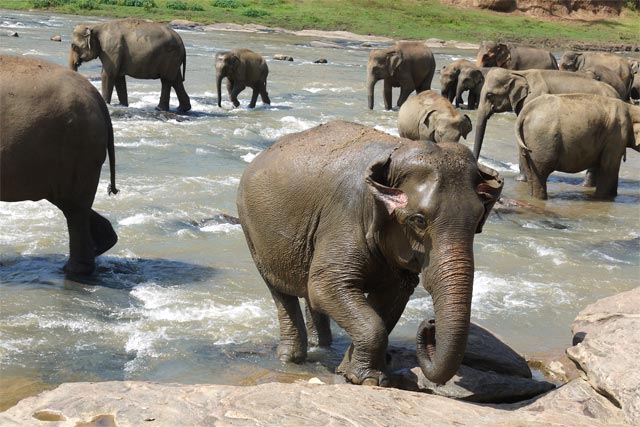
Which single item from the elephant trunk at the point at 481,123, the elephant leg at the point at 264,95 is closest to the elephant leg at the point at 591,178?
the elephant trunk at the point at 481,123

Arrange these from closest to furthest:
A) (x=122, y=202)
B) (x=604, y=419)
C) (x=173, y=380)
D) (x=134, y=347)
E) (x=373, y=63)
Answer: (x=604, y=419) → (x=173, y=380) → (x=134, y=347) → (x=122, y=202) → (x=373, y=63)

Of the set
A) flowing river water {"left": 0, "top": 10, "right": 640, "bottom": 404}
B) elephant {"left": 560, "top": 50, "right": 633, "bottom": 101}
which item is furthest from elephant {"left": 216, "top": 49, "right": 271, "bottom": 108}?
elephant {"left": 560, "top": 50, "right": 633, "bottom": 101}

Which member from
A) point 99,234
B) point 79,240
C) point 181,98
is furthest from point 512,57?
point 79,240

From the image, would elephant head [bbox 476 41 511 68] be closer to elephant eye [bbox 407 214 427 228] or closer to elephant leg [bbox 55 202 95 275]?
elephant leg [bbox 55 202 95 275]

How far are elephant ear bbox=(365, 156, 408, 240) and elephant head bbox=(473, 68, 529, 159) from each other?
439 inches

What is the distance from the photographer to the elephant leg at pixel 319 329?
7168mm

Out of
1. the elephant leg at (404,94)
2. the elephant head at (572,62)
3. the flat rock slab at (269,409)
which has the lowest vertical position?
the elephant leg at (404,94)

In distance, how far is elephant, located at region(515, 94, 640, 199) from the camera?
551 inches

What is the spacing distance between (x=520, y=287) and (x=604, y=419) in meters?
4.36

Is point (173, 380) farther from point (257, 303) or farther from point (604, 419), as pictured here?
point (604, 419)

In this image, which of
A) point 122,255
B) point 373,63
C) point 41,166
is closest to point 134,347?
point 41,166

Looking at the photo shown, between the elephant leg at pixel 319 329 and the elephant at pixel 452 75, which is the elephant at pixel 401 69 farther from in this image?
the elephant leg at pixel 319 329

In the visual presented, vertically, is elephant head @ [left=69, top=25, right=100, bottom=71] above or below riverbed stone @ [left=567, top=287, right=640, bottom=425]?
below

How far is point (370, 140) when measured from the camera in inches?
238
